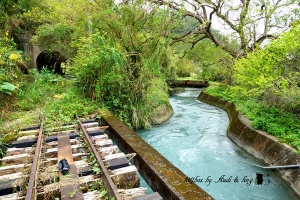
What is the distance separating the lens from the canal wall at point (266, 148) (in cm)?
449

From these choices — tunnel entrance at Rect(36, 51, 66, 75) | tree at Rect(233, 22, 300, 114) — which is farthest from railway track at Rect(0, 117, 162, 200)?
tunnel entrance at Rect(36, 51, 66, 75)

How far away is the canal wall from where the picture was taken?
4.49 meters

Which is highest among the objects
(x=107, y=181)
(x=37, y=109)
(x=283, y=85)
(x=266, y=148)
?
(x=283, y=85)

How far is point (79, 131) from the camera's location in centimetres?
471

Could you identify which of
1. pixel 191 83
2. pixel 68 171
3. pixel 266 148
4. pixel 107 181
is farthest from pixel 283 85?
pixel 191 83

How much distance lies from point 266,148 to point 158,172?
3934mm

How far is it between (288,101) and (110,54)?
19.2 ft

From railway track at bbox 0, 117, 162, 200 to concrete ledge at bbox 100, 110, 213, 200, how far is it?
0.34 metres

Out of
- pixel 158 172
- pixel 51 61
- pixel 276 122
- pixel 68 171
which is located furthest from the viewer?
pixel 51 61

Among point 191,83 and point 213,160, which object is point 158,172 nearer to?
point 213,160

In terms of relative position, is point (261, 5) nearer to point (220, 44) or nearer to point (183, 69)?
point (220, 44)

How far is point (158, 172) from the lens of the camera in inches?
121

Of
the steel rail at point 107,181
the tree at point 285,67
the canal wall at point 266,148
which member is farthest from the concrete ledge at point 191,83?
the steel rail at point 107,181

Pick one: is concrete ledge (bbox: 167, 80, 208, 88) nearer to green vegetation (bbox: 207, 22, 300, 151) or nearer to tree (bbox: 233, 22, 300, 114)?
green vegetation (bbox: 207, 22, 300, 151)
